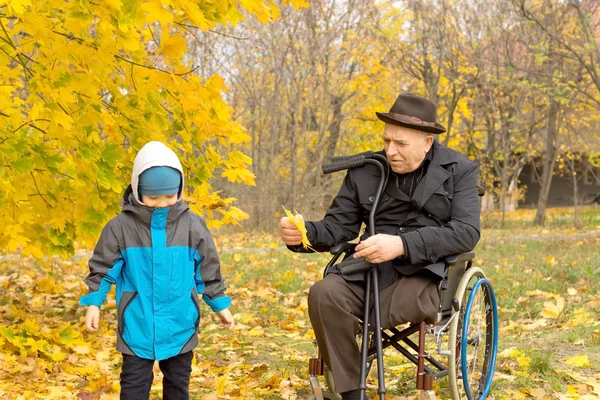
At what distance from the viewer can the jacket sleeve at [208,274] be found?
2.86 metres

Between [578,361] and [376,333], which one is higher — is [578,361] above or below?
below

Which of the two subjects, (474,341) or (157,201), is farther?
(474,341)

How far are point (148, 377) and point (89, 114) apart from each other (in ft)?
5.05

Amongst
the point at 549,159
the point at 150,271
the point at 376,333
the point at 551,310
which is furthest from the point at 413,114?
the point at 549,159

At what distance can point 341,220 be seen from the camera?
351 cm

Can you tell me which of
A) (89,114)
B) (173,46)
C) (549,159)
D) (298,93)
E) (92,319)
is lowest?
(92,319)

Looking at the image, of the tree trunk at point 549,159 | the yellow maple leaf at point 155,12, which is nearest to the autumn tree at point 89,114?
the yellow maple leaf at point 155,12

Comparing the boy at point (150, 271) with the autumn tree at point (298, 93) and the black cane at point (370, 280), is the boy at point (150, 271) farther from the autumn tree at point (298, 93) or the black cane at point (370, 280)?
the autumn tree at point (298, 93)

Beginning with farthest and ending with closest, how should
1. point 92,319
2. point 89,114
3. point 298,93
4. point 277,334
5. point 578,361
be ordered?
1. point 298,93
2. point 277,334
3. point 578,361
4. point 89,114
5. point 92,319

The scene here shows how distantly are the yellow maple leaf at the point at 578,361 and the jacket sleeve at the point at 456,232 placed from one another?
119cm

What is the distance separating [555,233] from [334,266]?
35.1 feet

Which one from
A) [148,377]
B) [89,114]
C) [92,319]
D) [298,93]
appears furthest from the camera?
[298,93]

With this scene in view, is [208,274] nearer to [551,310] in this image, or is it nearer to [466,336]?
[466,336]

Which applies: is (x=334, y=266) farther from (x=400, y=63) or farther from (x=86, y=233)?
(x=400, y=63)
